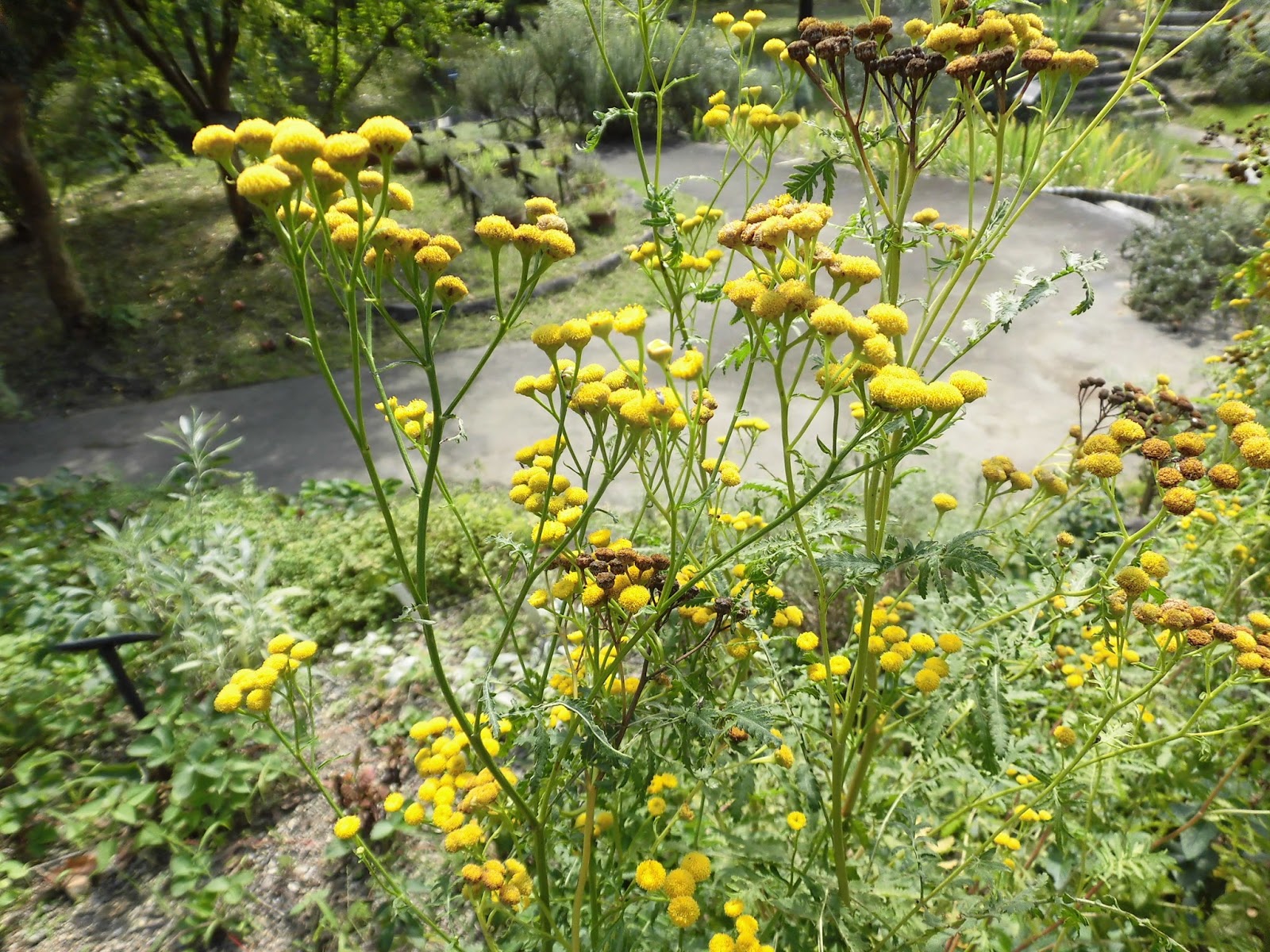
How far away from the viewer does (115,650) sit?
232cm

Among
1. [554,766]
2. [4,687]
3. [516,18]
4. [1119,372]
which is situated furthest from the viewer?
[516,18]

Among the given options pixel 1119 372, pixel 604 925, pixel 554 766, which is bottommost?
pixel 1119 372

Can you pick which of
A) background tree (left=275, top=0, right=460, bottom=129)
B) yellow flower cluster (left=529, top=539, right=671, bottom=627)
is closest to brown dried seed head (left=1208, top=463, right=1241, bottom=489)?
yellow flower cluster (left=529, top=539, right=671, bottom=627)

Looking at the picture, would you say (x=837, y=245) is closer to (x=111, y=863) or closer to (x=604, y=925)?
(x=604, y=925)

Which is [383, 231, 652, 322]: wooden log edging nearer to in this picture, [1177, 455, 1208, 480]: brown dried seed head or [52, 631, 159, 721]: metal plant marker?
[52, 631, 159, 721]: metal plant marker

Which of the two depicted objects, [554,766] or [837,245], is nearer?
[554,766]

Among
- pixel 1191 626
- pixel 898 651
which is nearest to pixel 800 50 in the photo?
pixel 898 651

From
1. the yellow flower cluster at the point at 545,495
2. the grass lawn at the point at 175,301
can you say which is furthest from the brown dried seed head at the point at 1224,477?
the grass lawn at the point at 175,301

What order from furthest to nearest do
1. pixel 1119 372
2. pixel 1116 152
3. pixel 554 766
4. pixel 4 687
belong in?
pixel 1116 152, pixel 1119 372, pixel 4 687, pixel 554 766

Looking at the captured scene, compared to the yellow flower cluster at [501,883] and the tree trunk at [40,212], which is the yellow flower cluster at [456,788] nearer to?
the yellow flower cluster at [501,883]

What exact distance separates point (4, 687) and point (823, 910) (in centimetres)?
303

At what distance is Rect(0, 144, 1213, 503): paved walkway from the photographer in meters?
5.06

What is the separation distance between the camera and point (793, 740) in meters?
2.00

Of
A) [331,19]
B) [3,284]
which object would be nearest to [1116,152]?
[331,19]
